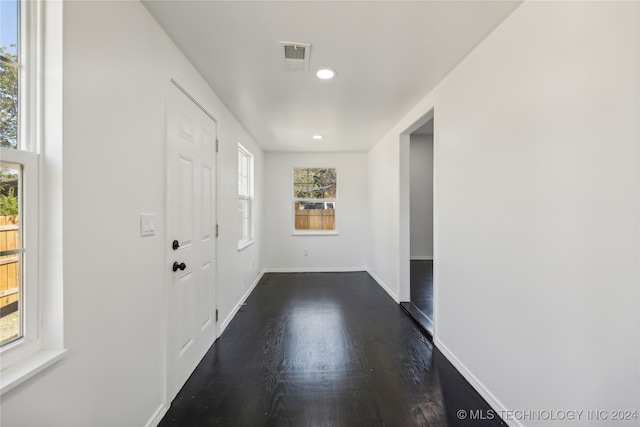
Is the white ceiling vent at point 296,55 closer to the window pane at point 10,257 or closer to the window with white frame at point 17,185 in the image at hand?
the window with white frame at point 17,185

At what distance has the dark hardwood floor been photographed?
1627 mm

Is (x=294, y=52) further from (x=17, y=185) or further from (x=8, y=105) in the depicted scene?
(x=17, y=185)

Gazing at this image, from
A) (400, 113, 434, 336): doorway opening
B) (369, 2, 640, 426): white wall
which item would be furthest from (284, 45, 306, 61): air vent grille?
(400, 113, 434, 336): doorway opening

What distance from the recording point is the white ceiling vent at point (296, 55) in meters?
1.78

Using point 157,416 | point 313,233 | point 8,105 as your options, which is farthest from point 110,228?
point 313,233

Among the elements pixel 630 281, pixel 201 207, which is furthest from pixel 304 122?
pixel 630 281

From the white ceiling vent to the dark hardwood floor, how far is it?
91.7 inches

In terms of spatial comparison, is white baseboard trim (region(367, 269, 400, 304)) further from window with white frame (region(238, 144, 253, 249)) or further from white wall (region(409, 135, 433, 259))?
window with white frame (region(238, 144, 253, 249))

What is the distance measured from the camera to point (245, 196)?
410 centimetres

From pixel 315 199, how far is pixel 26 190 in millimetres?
4500

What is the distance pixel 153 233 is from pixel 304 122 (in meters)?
2.38

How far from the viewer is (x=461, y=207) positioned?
2010 millimetres

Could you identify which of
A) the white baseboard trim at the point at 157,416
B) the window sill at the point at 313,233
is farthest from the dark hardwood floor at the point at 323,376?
the window sill at the point at 313,233

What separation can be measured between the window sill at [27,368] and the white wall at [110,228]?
0.10 feet
